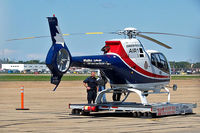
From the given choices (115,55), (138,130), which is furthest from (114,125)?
(115,55)

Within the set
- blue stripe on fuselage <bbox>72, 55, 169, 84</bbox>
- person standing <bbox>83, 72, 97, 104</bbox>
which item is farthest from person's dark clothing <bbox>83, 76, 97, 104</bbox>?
blue stripe on fuselage <bbox>72, 55, 169, 84</bbox>

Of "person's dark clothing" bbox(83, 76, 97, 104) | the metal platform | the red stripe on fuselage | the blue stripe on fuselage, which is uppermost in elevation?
the red stripe on fuselage

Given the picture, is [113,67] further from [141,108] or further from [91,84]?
[141,108]

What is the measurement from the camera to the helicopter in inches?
695

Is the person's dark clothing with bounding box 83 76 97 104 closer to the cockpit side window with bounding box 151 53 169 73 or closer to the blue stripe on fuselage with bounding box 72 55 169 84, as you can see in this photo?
the blue stripe on fuselage with bounding box 72 55 169 84

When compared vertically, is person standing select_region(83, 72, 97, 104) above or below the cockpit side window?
below

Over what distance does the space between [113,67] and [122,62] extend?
481 mm

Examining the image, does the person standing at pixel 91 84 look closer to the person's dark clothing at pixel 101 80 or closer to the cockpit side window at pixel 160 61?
the person's dark clothing at pixel 101 80

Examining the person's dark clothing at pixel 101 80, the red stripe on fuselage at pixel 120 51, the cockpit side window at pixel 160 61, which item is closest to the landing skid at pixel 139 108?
the person's dark clothing at pixel 101 80

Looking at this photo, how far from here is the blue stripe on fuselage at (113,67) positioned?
1855 centimetres

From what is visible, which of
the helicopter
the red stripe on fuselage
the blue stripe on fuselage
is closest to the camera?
the helicopter

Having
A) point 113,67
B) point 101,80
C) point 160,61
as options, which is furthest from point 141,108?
point 160,61

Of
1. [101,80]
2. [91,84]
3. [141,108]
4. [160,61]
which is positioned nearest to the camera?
[141,108]

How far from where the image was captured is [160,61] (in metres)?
21.6
